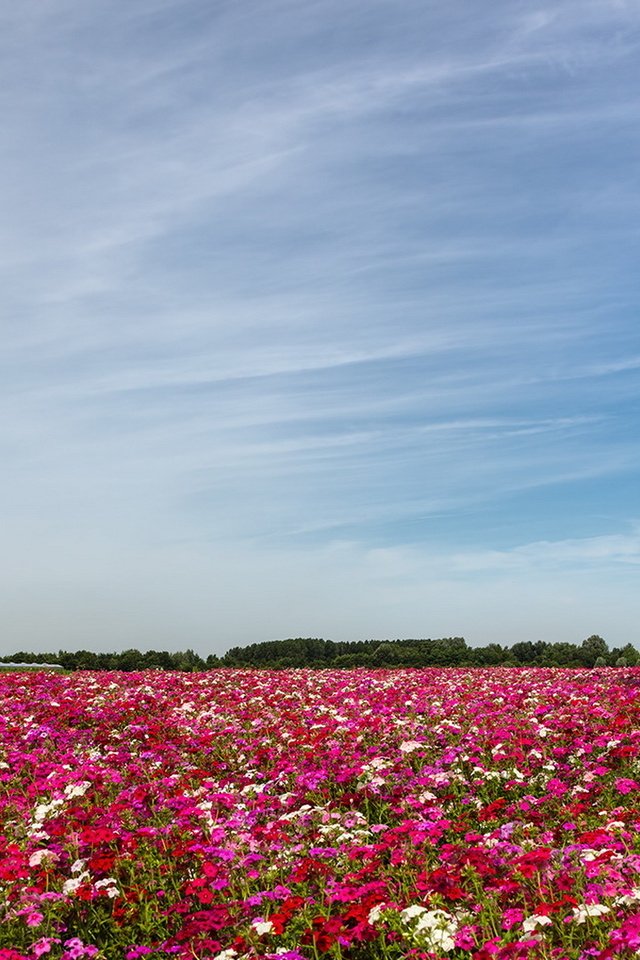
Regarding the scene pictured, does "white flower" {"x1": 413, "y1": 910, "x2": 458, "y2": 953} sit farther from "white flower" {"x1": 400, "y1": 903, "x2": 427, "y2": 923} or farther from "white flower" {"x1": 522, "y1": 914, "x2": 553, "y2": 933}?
"white flower" {"x1": 522, "y1": 914, "x2": 553, "y2": 933}

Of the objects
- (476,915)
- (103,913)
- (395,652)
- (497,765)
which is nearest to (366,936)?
(476,915)

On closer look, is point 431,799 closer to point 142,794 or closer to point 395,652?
point 142,794

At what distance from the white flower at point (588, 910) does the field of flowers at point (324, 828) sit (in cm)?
4

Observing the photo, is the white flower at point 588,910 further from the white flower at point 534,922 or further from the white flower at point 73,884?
the white flower at point 73,884

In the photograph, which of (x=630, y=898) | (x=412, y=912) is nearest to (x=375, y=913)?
(x=412, y=912)

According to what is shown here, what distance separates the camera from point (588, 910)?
19.5 ft

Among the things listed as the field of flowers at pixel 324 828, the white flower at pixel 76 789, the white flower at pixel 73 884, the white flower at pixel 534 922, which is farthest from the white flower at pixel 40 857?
the white flower at pixel 534 922

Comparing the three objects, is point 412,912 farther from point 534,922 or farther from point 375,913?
point 534,922

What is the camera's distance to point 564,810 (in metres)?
8.82

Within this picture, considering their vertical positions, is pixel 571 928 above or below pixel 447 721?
below

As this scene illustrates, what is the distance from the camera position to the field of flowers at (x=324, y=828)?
21.0 feet

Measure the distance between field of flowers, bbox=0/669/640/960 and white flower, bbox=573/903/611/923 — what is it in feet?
0.12

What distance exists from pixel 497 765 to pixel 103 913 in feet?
17.6

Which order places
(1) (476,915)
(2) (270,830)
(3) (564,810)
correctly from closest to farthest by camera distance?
(1) (476,915)
(2) (270,830)
(3) (564,810)
